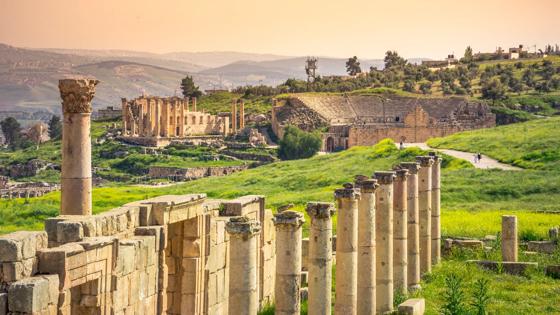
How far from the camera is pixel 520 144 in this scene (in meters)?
63.6

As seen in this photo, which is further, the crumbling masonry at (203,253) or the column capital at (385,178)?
the column capital at (385,178)

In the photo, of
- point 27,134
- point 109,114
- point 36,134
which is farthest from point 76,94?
point 27,134

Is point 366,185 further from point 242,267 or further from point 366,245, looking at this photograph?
point 242,267

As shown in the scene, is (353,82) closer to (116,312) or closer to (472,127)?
(472,127)

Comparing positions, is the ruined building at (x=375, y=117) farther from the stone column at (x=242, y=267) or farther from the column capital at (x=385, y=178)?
the stone column at (x=242, y=267)

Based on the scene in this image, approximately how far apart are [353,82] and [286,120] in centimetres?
2280

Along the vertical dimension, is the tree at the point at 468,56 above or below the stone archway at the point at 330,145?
above

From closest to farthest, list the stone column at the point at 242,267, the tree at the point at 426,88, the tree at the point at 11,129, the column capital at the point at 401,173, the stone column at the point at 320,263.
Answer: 1. the stone column at the point at 242,267
2. the stone column at the point at 320,263
3. the column capital at the point at 401,173
4. the tree at the point at 426,88
5. the tree at the point at 11,129

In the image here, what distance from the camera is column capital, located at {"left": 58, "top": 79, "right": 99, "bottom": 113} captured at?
22569 millimetres

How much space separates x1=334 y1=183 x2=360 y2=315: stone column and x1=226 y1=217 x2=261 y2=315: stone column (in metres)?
3.46

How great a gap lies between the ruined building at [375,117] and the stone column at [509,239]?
75.6 meters

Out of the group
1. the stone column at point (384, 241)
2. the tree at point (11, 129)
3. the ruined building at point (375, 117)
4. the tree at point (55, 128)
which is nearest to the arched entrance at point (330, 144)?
the ruined building at point (375, 117)

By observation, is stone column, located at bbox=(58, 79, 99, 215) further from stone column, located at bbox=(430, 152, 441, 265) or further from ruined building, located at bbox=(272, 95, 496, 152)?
ruined building, located at bbox=(272, 95, 496, 152)

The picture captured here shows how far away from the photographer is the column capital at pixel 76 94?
22.6m
